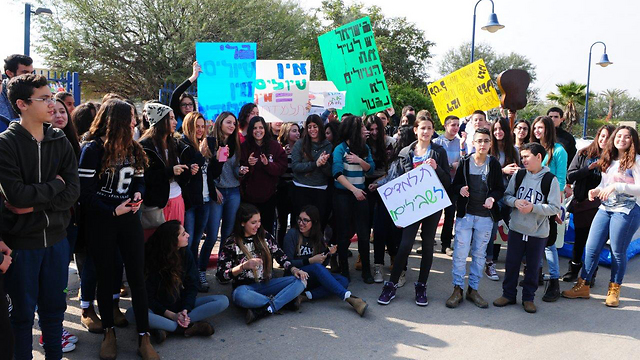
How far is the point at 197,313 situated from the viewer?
14.4ft

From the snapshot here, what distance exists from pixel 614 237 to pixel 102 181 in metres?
5.01

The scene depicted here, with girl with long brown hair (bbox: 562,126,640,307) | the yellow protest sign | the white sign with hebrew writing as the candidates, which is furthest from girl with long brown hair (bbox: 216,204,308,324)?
the yellow protest sign

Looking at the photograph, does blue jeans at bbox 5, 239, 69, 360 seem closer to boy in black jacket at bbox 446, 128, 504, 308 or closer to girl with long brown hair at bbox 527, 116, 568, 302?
boy in black jacket at bbox 446, 128, 504, 308

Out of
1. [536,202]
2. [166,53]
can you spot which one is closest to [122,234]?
[536,202]

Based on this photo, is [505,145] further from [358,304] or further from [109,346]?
[109,346]

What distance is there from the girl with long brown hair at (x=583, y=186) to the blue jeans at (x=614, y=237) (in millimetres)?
342

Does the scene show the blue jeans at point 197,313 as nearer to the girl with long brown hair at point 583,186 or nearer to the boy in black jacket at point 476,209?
the boy in black jacket at point 476,209

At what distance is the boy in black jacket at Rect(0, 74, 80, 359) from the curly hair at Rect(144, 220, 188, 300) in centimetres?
102

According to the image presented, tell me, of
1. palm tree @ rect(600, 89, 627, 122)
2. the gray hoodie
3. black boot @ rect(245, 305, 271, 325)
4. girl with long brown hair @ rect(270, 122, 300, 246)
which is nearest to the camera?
black boot @ rect(245, 305, 271, 325)

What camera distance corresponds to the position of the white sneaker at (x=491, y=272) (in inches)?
240

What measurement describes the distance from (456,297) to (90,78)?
82.8ft

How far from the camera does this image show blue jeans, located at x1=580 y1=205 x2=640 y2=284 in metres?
5.26

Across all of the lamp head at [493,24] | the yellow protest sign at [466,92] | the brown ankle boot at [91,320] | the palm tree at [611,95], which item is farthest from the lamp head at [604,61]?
the palm tree at [611,95]

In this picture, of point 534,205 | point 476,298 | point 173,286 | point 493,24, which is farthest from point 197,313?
point 493,24
